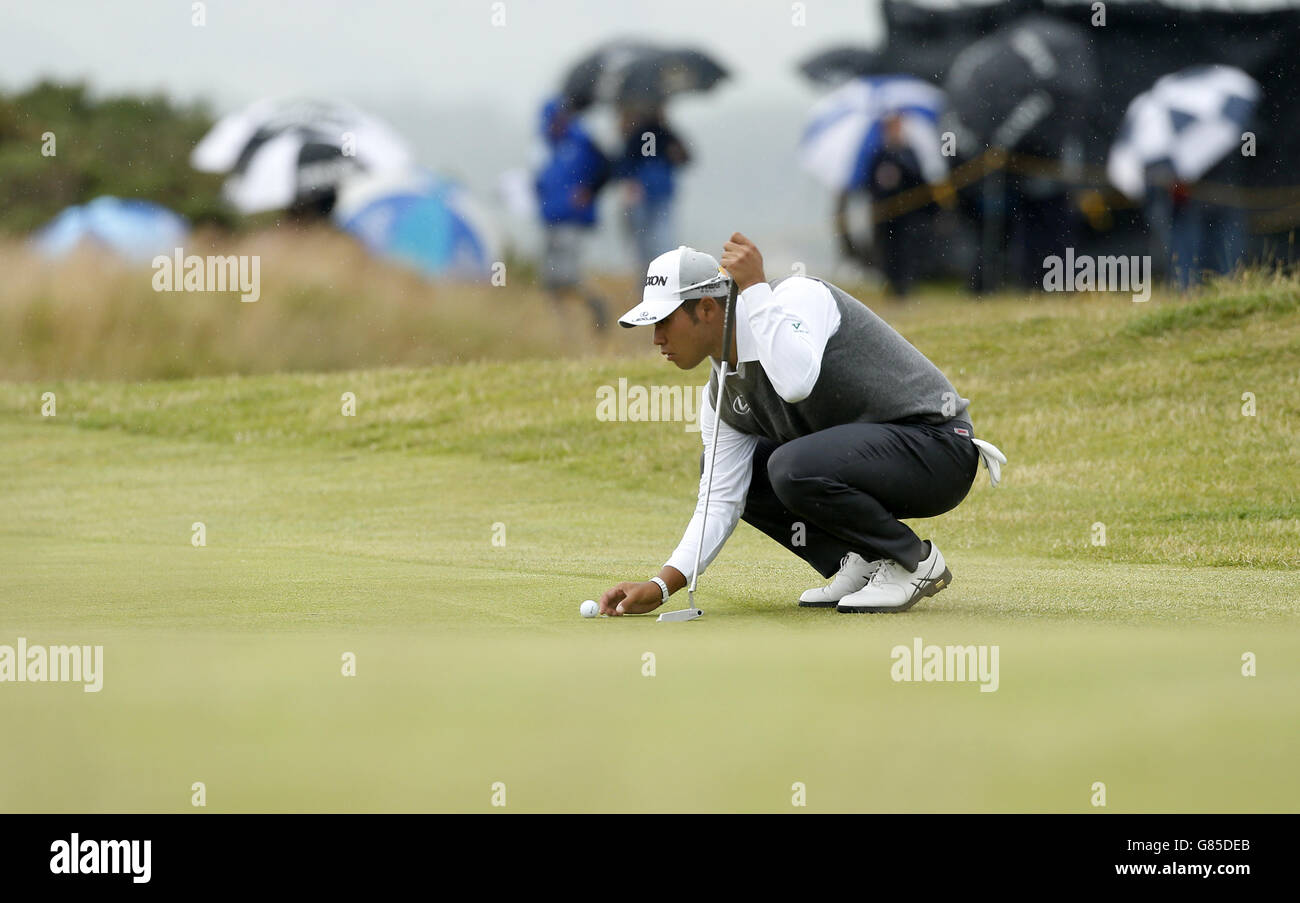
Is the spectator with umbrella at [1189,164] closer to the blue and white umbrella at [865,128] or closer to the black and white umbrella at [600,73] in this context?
the blue and white umbrella at [865,128]

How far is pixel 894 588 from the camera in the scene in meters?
6.27

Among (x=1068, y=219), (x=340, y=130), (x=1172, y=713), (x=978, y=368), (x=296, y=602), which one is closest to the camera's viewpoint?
(x=1172, y=713)

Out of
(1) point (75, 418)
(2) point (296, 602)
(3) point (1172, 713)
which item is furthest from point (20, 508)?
(3) point (1172, 713)

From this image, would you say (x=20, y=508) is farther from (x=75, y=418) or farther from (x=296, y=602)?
(x=296, y=602)

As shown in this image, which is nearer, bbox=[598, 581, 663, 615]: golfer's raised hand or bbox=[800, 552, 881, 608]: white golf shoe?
bbox=[598, 581, 663, 615]: golfer's raised hand

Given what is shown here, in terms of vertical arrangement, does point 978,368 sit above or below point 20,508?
above

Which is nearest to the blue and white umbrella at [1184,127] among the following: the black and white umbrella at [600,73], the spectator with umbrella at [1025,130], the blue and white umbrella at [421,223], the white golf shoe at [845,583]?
the spectator with umbrella at [1025,130]

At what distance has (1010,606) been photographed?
6.54 meters

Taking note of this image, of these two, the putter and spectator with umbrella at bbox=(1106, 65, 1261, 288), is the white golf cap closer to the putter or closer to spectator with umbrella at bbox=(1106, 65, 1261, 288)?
the putter

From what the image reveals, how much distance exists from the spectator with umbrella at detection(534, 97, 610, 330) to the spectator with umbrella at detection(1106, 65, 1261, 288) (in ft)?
21.7

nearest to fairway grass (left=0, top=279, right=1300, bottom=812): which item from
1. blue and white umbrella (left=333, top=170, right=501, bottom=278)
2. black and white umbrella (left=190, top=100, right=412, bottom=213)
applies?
blue and white umbrella (left=333, top=170, right=501, bottom=278)

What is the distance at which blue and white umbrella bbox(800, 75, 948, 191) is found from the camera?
2198cm

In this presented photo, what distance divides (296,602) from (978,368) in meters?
10.4

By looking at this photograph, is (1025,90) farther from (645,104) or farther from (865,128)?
(645,104)
